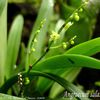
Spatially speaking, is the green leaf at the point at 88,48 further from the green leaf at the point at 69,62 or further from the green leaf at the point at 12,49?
the green leaf at the point at 12,49

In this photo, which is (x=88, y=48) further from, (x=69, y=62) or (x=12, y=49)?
(x=12, y=49)

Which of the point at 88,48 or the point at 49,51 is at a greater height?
the point at 88,48

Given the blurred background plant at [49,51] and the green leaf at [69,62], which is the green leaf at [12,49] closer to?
the blurred background plant at [49,51]

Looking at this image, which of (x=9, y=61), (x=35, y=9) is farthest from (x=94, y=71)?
(x=35, y=9)

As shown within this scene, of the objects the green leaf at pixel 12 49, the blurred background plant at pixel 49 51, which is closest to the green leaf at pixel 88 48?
the blurred background plant at pixel 49 51

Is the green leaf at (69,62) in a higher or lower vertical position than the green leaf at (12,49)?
higher

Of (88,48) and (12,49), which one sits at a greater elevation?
(88,48)

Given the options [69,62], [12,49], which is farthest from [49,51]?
[69,62]

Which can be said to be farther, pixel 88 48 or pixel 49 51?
pixel 49 51

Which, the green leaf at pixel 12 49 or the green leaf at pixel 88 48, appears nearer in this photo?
the green leaf at pixel 88 48
